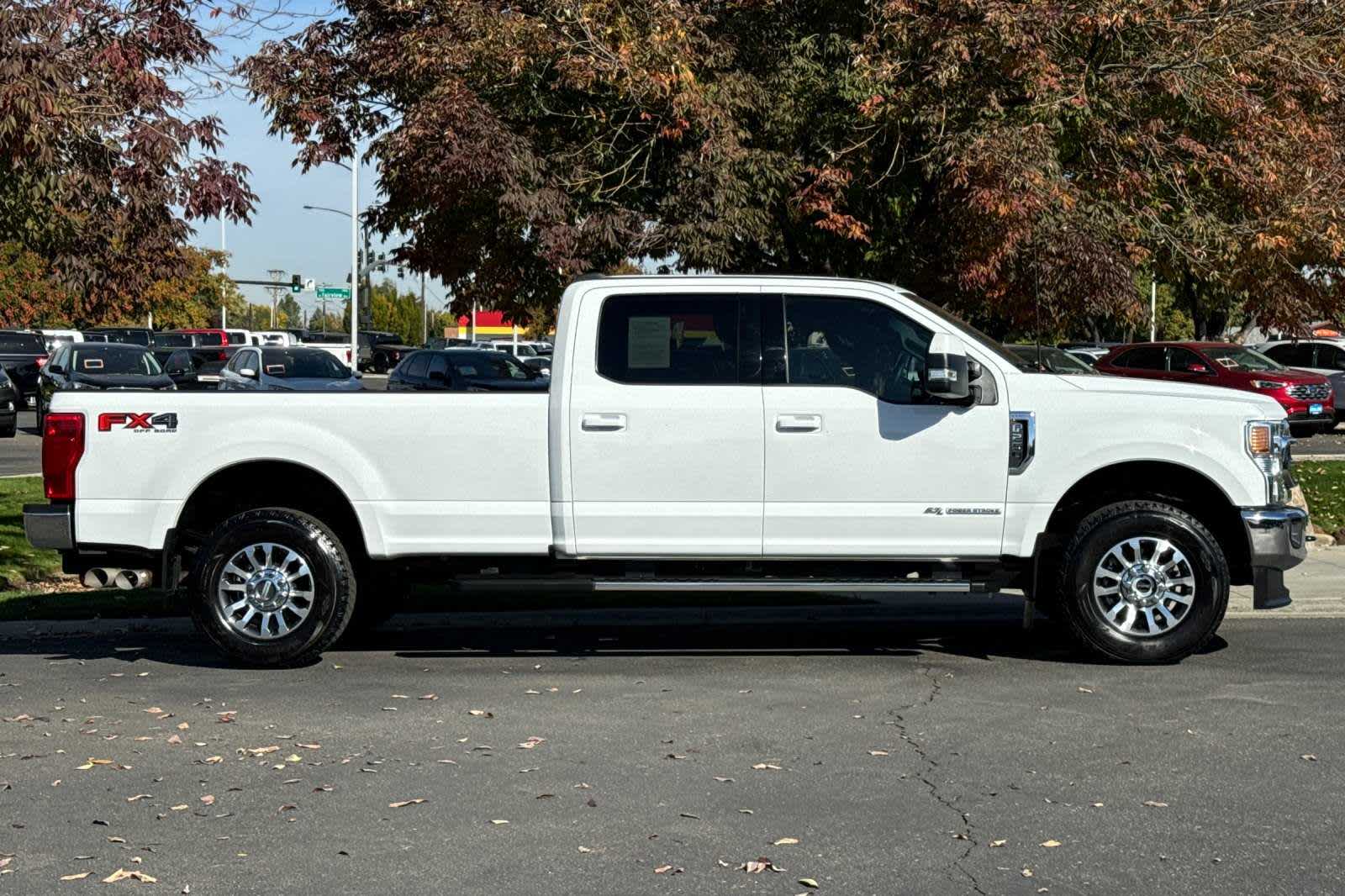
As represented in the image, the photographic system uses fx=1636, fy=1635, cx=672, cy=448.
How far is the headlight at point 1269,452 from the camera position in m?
8.79

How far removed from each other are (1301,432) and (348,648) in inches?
995

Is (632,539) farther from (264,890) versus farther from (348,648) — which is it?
(264,890)

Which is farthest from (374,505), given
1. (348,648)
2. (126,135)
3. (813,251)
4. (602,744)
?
(813,251)

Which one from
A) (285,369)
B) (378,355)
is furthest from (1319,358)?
(378,355)

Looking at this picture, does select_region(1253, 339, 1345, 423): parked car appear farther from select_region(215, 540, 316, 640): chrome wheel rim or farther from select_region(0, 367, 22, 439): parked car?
select_region(215, 540, 316, 640): chrome wheel rim

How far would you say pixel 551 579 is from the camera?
8836 millimetres

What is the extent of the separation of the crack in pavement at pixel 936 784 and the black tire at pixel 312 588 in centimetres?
311

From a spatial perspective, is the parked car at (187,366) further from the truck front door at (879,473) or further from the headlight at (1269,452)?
the headlight at (1269,452)

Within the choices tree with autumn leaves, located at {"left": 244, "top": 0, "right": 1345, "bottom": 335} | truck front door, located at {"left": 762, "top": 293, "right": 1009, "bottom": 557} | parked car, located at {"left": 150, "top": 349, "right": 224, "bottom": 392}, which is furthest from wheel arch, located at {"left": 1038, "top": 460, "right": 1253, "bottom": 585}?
parked car, located at {"left": 150, "top": 349, "right": 224, "bottom": 392}

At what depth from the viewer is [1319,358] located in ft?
105

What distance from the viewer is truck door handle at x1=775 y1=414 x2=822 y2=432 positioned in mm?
8656

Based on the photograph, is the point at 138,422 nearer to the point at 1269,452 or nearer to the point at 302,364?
the point at 1269,452

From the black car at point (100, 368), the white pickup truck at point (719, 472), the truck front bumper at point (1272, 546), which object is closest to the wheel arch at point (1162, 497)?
the white pickup truck at point (719, 472)

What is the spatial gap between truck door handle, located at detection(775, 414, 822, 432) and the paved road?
130 centimetres
